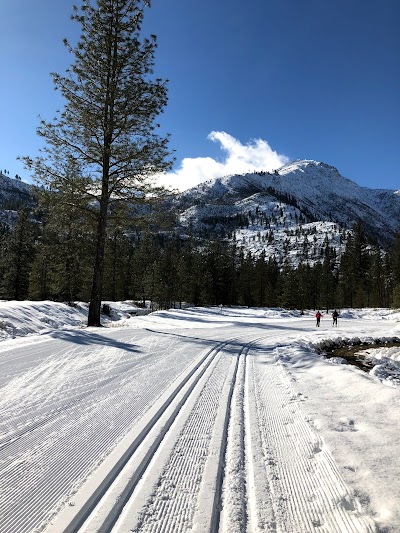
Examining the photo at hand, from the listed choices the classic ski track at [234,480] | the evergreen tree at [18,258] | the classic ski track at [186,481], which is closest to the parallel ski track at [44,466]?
the classic ski track at [186,481]

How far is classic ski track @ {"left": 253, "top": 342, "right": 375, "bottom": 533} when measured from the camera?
7.75 feet

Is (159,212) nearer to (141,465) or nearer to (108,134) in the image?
(108,134)

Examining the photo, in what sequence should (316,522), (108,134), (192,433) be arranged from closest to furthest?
(316,522) < (192,433) < (108,134)

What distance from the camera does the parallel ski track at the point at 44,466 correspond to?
230 centimetres

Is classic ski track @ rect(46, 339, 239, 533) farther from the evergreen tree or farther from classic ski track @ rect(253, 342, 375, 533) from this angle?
the evergreen tree

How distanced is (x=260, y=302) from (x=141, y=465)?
76093mm

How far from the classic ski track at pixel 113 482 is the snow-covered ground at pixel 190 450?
0.4 inches

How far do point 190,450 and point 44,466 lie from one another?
51.1 inches

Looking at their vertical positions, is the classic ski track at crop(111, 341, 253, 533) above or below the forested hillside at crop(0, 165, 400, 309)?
below

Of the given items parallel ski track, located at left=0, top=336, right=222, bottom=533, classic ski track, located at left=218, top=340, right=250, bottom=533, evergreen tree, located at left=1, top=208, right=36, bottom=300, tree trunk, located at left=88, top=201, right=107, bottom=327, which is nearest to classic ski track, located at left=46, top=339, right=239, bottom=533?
parallel ski track, located at left=0, top=336, right=222, bottom=533

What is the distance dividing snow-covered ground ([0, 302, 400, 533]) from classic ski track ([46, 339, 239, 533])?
1 centimetres

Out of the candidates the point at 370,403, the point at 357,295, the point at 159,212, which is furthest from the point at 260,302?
the point at 370,403

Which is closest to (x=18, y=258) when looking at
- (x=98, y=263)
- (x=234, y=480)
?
(x=98, y=263)

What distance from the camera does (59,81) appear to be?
13.4 m
